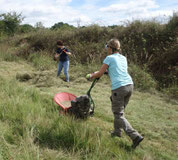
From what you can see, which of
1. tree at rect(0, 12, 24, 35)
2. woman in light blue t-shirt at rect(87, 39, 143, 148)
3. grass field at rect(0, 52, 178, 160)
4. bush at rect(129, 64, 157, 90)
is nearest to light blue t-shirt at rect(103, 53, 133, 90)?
woman in light blue t-shirt at rect(87, 39, 143, 148)

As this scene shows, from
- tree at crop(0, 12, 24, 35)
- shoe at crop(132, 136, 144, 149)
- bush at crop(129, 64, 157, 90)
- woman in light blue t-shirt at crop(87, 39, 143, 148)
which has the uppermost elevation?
tree at crop(0, 12, 24, 35)

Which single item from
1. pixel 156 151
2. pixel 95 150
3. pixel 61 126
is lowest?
pixel 156 151

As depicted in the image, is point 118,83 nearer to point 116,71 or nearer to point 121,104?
point 116,71

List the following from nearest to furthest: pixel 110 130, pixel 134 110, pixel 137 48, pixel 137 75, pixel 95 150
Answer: pixel 95 150 → pixel 110 130 → pixel 134 110 → pixel 137 75 → pixel 137 48

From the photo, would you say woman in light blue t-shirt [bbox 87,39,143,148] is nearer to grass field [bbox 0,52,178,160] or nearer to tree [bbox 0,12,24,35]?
grass field [bbox 0,52,178,160]

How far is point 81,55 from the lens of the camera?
10250 mm

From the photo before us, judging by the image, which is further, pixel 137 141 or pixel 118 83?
pixel 118 83

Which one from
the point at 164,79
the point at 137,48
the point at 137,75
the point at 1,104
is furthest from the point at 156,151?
the point at 137,48

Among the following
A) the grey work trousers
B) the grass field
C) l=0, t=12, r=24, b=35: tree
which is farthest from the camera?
l=0, t=12, r=24, b=35: tree

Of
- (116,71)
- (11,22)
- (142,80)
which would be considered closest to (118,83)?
(116,71)

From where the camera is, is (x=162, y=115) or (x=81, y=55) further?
(x=81, y=55)

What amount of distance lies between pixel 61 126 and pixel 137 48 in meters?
6.99

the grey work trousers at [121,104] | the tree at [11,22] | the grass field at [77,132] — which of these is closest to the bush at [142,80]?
the grass field at [77,132]

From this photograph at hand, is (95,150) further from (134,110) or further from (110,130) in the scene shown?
(134,110)
